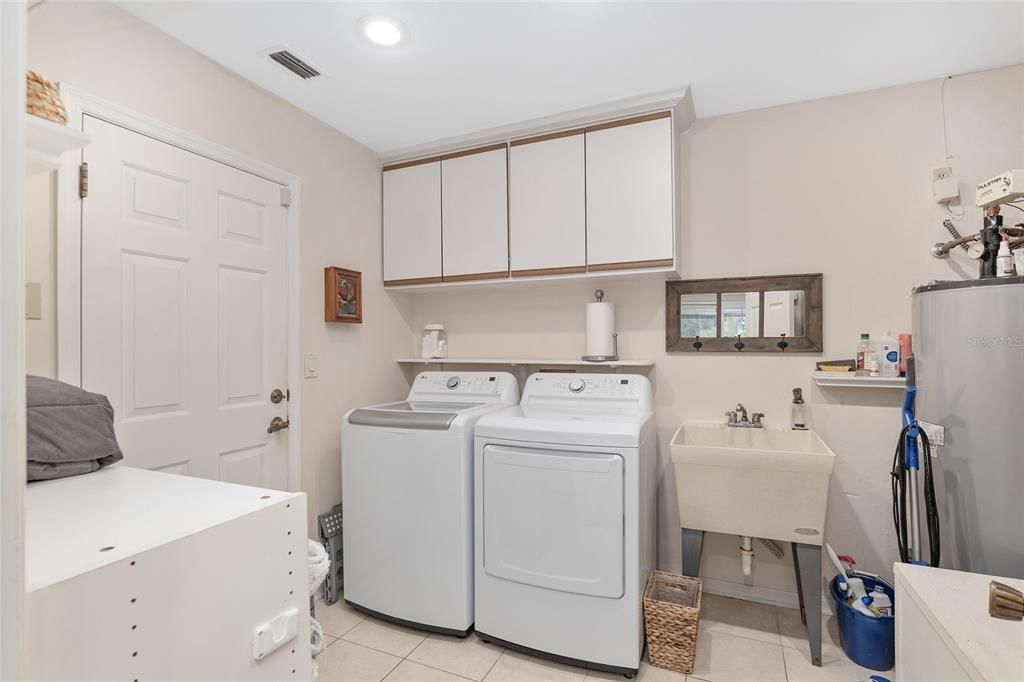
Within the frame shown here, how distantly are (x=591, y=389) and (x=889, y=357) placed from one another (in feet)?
4.32

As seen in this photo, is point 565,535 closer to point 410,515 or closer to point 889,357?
point 410,515

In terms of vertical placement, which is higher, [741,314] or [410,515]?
[741,314]

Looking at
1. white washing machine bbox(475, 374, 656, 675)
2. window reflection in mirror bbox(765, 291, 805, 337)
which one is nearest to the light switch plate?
white washing machine bbox(475, 374, 656, 675)

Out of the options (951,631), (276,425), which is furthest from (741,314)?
(276,425)

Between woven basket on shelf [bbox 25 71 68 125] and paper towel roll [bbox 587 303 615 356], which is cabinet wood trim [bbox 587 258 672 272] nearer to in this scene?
paper towel roll [bbox 587 303 615 356]

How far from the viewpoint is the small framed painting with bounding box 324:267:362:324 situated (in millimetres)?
2580

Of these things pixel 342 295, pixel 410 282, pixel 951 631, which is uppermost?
pixel 410 282

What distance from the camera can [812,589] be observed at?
6.56 ft

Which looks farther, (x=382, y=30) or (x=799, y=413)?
(x=799, y=413)

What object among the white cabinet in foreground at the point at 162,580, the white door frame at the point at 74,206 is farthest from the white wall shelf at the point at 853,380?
the white door frame at the point at 74,206

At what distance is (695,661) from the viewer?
2039mm

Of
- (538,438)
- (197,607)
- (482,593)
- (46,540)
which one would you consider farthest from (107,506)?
(482,593)

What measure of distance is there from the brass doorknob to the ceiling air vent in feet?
5.06

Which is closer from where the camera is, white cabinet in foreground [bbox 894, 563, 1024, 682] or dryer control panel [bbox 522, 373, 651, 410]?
white cabinet in foreground [bbox 894, 563, 1024, 682]
